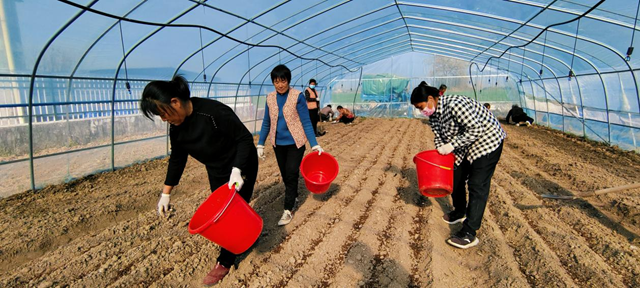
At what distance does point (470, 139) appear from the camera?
231cm

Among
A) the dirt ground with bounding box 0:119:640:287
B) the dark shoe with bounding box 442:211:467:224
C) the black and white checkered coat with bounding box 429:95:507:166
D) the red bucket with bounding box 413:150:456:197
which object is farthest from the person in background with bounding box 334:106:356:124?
the black and white checkered coat with bounding box 429:95:507:166

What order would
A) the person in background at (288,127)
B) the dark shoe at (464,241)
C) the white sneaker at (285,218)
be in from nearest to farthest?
the dark shoe at (464,241) < the person in background at (288,127) < the white sneaker at (285,218)

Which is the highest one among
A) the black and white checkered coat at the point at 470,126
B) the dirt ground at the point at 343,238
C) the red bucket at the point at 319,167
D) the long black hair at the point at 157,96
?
the long black hair at the point at 157,96

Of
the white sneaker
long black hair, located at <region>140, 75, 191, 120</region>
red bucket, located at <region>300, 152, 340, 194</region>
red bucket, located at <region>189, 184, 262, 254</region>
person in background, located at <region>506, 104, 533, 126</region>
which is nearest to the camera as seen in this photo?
long black hair, located at <region>140, 75, 191, 120</region>

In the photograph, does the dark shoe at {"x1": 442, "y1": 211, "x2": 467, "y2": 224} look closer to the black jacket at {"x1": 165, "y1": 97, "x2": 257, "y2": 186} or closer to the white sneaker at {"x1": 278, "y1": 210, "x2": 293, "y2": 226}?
the white sneaker at {"x1": 278, "y1": 210, "x2": 293, "y2": 226}

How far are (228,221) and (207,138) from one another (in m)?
0.51

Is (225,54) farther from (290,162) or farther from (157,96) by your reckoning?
(157,96)

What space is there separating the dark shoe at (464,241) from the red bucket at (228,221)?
1500 mm

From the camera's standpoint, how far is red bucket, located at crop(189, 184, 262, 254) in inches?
69.2

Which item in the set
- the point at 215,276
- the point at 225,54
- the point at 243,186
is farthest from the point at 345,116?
the point at 215,276

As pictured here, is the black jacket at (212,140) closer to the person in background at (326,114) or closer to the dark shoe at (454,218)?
the dark shoe at (454,218)

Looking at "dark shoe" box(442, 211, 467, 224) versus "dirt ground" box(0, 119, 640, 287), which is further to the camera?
"dark shoe" box(442, 211, 467, 224)

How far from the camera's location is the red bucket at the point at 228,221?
1.76 meters

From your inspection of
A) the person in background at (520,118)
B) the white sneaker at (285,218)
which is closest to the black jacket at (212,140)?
the white sneaker at (285,218)
